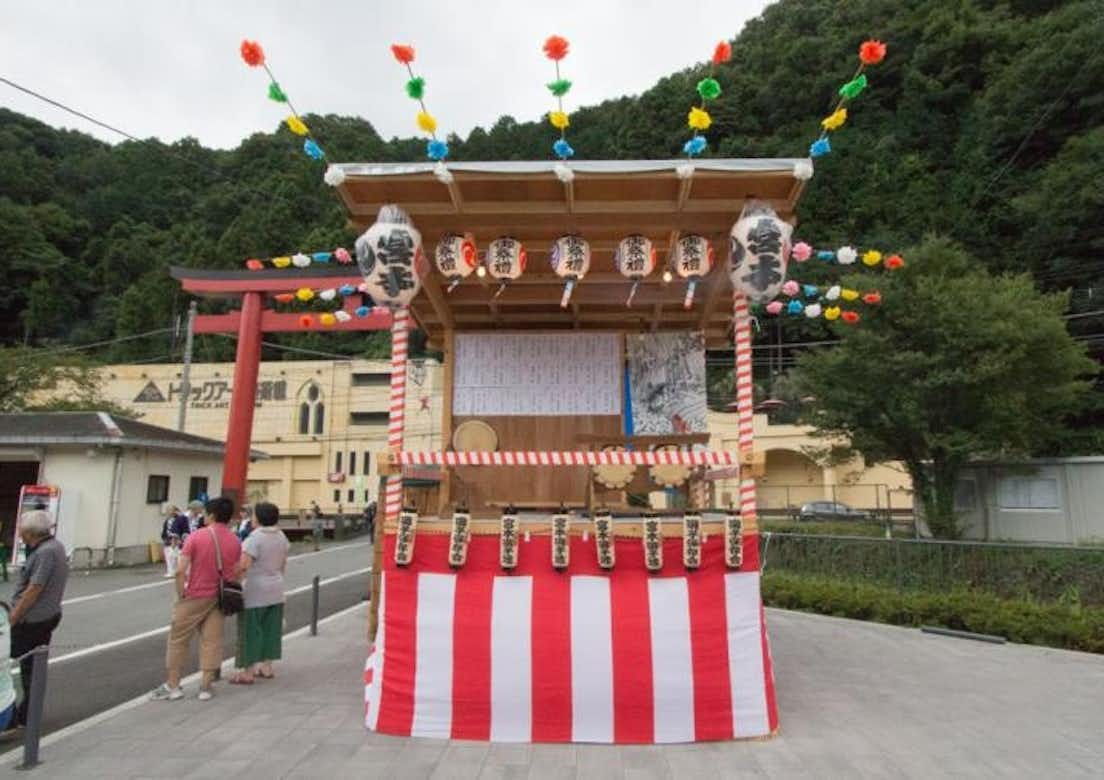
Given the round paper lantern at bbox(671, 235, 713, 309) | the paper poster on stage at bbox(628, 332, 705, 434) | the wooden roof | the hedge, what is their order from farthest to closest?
the hedge
the paper poster on stage at bbox(628, 332, 705, 434)
the round paper lantern at bbox(671, 235, 713, 309)
the wooden roof

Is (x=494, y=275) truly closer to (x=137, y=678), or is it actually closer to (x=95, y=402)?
(x=137, y=678)

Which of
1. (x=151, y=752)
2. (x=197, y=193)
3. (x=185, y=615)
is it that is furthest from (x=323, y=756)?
(x=197, y=193)

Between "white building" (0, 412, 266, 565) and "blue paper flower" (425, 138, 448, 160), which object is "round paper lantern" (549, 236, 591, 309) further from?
"white building" (0, 412, 266, 565)

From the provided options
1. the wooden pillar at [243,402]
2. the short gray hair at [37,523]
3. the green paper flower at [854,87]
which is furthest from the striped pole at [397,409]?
the wooden pillar at [243,402]

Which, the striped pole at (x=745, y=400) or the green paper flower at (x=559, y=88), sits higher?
the green paper flower at (x=559, y=88)

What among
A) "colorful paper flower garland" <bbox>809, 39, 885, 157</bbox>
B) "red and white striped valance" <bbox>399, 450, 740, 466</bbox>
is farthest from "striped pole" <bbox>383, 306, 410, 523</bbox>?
"colorful paper flower garland" <bbox>809, 39, 885, 157</bbox>

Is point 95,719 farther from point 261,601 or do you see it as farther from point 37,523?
point 37,523

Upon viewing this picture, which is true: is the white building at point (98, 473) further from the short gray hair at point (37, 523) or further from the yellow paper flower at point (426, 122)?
the yellow paper flower at point (426, 122)

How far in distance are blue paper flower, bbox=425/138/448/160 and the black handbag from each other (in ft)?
12.7

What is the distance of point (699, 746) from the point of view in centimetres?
471

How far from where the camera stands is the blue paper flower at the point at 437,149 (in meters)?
5.10

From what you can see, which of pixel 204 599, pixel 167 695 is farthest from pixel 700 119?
pixel 167 695

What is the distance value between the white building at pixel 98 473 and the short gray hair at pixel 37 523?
14845mm

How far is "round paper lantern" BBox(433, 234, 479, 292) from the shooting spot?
6.14m
